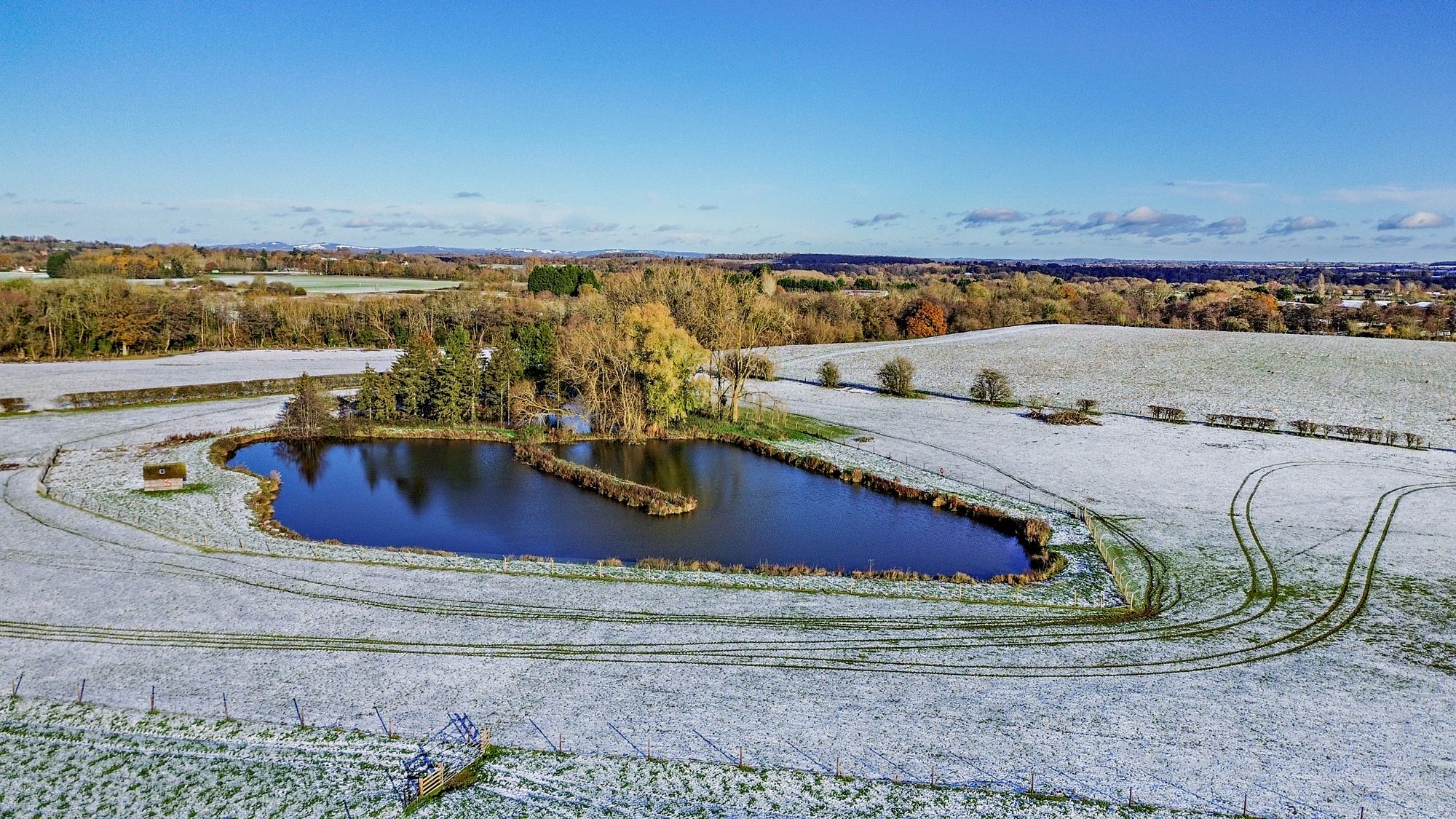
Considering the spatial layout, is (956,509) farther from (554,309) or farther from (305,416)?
(554,309)

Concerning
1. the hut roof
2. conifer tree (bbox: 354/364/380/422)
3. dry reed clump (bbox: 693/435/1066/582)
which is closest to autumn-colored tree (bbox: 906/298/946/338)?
dry reed clump (bbox: 693/435/1066/582)

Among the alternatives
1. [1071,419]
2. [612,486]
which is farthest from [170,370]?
[1071,419]

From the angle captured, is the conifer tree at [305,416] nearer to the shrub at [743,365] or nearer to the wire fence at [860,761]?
the shrub at [743,365]

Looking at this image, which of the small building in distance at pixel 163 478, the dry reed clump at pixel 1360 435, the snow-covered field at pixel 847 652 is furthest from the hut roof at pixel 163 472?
the dry reed clump at pixel 1360 435

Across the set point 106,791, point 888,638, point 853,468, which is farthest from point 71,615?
point 853,468

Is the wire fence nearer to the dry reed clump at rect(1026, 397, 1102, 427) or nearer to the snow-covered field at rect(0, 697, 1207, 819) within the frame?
the snow-covered field at rect(0, 697, 1207, 819)

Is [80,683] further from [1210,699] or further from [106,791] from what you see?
[1210,699]

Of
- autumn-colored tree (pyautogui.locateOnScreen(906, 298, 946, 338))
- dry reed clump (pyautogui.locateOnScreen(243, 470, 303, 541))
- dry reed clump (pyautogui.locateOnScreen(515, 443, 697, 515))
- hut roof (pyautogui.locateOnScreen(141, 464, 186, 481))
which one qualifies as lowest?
dry reed clump (pyautogui.locateOnScreen(243, 470, 303, 541))
